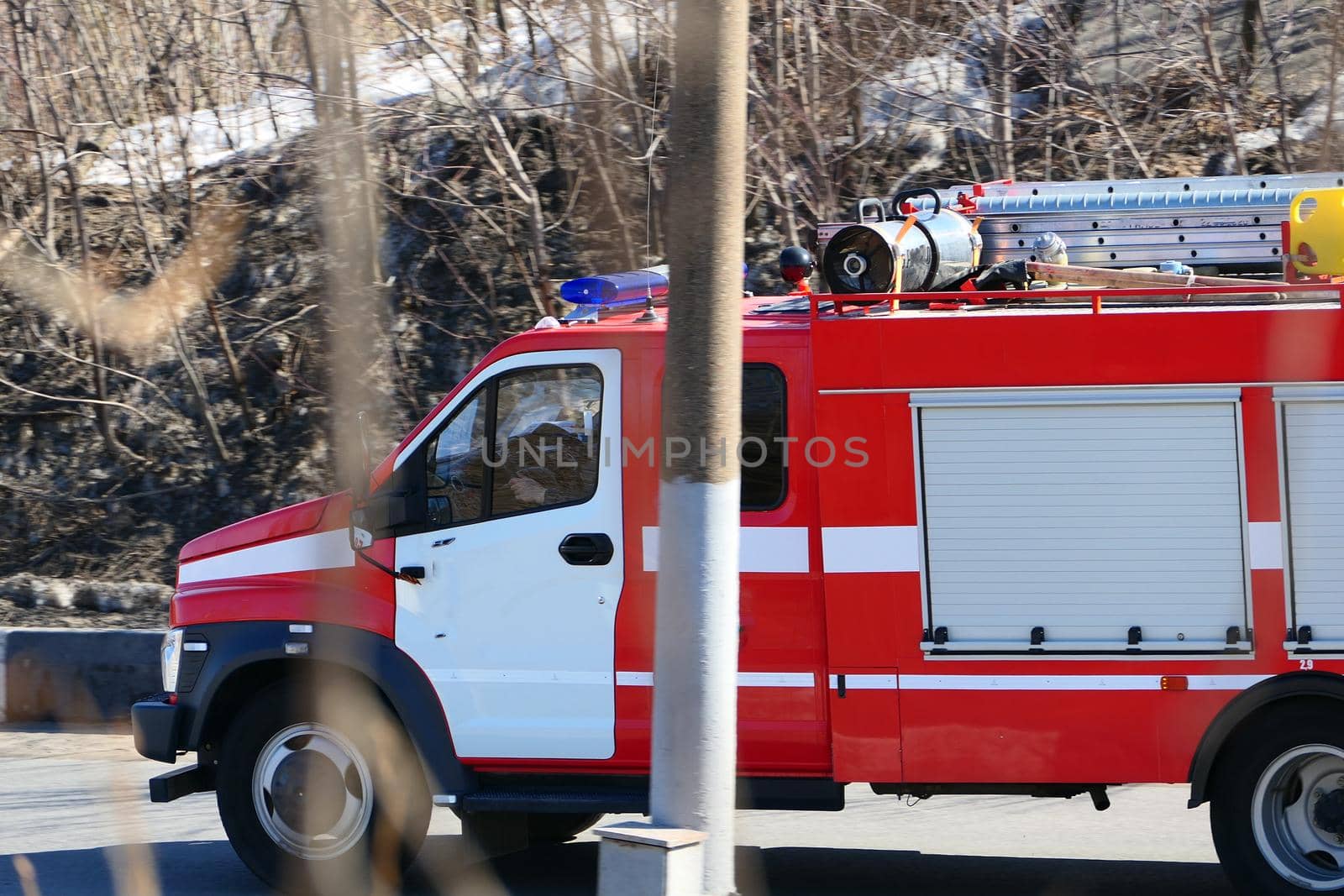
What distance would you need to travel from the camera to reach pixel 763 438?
5.59 metres

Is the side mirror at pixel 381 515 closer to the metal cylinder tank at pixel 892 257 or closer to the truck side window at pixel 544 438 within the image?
the truck side window at pixel 544 438

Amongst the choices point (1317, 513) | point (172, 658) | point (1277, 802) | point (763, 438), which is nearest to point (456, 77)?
point (172, 658)

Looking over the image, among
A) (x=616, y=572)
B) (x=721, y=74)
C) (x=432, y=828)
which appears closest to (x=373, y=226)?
(x=432, y=828)

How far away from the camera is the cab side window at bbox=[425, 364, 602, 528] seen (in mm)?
5734

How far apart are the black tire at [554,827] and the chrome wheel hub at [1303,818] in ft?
9.86

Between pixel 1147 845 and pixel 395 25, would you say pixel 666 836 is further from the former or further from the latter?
pixel 395 25

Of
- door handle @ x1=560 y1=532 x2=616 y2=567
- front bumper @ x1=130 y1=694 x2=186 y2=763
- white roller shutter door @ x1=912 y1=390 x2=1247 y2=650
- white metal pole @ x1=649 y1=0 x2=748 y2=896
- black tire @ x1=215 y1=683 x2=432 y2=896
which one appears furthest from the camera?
front bumper @ x1=130 y1=694 x2=186 y2=763

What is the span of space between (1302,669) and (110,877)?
5147mm

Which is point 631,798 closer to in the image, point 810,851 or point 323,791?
point 323,791

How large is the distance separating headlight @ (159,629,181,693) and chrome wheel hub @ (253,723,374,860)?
508mm

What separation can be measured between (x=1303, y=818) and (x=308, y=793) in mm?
3963

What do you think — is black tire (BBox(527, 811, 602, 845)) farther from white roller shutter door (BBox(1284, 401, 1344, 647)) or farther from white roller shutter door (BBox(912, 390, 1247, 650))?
white roller shutter door (BBox(1284, 401, 1344, 647))

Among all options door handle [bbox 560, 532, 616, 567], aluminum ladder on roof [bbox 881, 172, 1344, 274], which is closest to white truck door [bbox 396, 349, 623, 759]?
door handle [bbox 560, 532, 616, 567]

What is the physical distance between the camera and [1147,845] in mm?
6734
